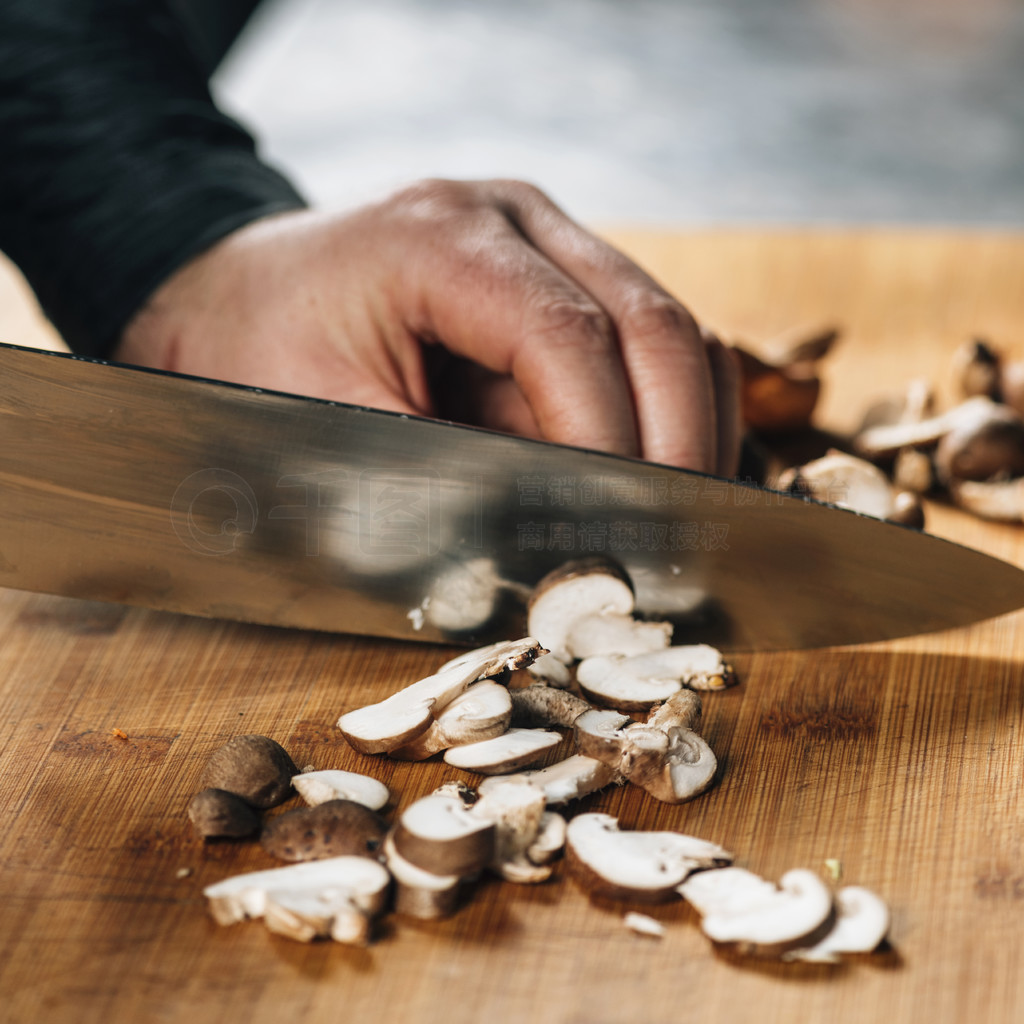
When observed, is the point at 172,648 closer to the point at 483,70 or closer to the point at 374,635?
the point at 374,635

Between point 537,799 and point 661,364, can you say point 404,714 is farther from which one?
point 661,364

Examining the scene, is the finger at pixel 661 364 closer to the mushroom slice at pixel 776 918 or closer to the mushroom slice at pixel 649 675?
the mushroom slice at pixel 649 675

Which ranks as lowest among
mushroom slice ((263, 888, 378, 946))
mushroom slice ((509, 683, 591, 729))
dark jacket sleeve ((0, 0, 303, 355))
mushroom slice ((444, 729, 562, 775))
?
mushroom slice ((509, 683, 591, 729))

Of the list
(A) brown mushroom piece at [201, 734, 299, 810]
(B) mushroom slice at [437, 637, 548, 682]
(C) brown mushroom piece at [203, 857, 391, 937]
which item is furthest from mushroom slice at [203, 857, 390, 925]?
(B) mushroom slice at [437, 637, 548, 682]

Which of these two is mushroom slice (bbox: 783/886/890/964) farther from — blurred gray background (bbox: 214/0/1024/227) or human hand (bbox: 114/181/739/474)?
blurred gray background (bbox: 214/0/1024/227)

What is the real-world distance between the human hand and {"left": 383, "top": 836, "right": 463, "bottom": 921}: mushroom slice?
0.61 meters

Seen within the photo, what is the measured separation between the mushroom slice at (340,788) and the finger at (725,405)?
0.70 m

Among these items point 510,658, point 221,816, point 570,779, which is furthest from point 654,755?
point 221,816

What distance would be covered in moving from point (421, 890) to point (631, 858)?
205 mm

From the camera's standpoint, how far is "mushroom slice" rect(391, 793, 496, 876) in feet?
3.43

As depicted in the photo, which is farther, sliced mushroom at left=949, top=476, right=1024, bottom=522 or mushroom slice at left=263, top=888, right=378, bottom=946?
sliced mushroom at left=949, top=476, right=1024, bottom=522

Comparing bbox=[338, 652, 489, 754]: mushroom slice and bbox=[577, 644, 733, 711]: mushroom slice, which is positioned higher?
bbox=[338, 652, 489, 754]: mushroom slice

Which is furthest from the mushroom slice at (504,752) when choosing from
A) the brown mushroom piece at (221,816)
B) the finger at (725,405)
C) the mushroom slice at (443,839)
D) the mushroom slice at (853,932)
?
the finger at (725,405)

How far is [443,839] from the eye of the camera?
1.05m
